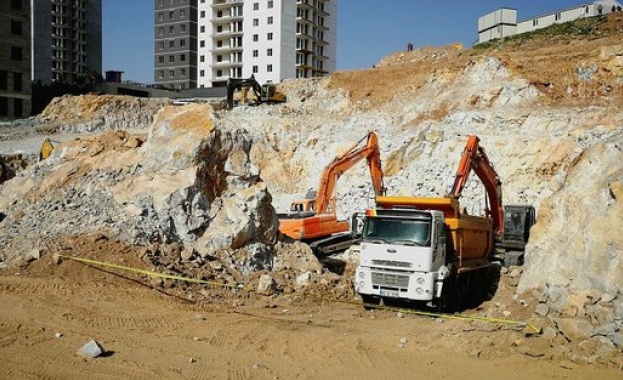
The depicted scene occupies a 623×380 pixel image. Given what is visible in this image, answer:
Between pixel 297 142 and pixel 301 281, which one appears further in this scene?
pixel 297 142

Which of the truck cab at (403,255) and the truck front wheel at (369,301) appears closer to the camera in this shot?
the truck cab at (403,255)

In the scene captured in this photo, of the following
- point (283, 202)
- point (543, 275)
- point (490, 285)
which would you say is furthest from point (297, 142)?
point (543, 275)

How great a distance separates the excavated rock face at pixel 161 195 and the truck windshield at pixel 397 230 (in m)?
3.18

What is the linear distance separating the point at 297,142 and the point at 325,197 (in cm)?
1339

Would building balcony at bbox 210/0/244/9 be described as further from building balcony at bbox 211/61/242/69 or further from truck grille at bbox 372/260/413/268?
truck grille at bbox 372/260/413/268

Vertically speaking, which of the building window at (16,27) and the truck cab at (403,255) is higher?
the building window at (16,27)

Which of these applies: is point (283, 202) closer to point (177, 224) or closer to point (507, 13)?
point (177, 224)

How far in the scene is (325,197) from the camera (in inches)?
799

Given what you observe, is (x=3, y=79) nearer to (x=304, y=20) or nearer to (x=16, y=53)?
(x=16, y=53)

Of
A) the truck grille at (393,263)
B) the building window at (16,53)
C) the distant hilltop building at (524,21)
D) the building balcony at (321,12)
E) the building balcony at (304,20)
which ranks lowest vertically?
the truck grille at (393,263)

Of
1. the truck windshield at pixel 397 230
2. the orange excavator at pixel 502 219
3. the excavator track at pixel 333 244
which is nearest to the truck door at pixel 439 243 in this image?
the truck windshield at pixel 397 230

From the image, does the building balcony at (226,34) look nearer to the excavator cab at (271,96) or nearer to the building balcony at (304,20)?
the building balcony at (304,20)

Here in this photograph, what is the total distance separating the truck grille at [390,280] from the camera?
1352 centimetres

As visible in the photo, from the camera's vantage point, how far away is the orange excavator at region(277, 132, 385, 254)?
18656 millimetres
